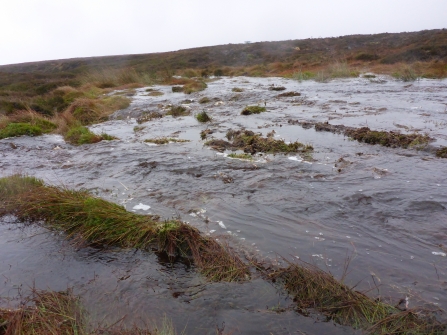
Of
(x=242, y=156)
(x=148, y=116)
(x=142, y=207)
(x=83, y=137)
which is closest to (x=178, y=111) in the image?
(x=148, y=116)

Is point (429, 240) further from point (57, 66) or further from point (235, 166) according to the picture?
point (57, 66)

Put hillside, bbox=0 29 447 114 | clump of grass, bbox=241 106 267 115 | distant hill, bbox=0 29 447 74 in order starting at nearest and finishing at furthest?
clump of grass, bbox=241 106 267 115, hillside, bbox=0 29 447 114, distant hill, bbox=0 29 447 74

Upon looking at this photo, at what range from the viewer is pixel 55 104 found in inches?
733

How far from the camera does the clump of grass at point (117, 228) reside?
4.17 metres

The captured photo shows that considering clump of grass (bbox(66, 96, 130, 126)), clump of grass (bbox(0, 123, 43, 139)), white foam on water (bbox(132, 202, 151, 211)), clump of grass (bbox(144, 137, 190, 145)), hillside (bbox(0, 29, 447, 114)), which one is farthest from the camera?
hillside (bbox(0, 29, 447, 114))

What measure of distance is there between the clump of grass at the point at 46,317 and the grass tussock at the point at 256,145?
5737 millimetres

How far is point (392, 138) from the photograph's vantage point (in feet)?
→ 27.7

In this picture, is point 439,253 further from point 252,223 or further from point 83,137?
point 83,137

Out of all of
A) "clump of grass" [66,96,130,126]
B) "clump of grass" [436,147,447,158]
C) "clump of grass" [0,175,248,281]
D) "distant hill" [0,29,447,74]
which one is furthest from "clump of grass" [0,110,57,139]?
"distant hill" [0,29,447,74]

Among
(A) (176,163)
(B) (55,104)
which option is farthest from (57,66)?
(A) (176,163)

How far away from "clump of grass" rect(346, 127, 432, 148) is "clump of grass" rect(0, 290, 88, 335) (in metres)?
7.68

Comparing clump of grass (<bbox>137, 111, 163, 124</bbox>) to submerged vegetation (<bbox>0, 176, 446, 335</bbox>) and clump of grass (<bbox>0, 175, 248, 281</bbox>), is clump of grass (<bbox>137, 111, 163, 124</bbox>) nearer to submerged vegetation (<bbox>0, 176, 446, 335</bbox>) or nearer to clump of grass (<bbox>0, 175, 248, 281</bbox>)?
submerged vegetation (<bbox>0, 176, 446, 335</bbox>)

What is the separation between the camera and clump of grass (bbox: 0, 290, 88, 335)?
3062mm

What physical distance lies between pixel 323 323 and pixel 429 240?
7.02 ft
